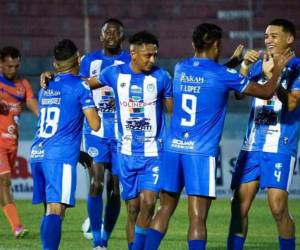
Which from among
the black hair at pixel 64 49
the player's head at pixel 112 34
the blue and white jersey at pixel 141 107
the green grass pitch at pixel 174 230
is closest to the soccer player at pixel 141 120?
the blue and white jersey at pixel 141 107

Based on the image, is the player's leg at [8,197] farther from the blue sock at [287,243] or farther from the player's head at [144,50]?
the blue sock at [287,243]

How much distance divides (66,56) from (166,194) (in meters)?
1.52

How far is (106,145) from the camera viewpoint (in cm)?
1070

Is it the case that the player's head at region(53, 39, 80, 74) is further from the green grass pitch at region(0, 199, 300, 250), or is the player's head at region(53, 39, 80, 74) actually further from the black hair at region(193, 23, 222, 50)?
the green grass pitch at region(0, 199, 300, 250)

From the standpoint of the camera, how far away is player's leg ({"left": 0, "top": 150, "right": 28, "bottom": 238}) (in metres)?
11.8

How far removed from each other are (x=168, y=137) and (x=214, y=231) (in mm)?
4532

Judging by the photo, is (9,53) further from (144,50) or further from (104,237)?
(144,50)

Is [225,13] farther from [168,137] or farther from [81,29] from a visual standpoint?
[168,137]

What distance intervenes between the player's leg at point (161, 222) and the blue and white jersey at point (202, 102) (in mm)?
417

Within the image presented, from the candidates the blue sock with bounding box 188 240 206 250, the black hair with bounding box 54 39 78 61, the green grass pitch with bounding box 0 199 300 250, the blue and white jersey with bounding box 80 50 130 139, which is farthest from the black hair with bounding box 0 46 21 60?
the blue sock with bounding box 188 240 206 250

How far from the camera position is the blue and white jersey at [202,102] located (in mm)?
8141

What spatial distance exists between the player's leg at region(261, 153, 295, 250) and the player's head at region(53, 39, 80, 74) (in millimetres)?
1806

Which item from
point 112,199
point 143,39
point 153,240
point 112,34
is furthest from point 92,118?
point 112,34

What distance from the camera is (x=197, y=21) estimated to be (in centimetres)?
2127
